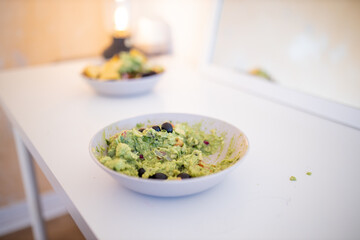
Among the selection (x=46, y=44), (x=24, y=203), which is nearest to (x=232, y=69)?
(x=46, y=44)

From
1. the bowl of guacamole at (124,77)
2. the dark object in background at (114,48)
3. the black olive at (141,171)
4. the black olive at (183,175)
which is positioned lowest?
the dark object in background at (114,48)

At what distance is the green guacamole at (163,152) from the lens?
Result: 61 centimetres

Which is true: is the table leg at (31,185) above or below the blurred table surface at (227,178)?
below

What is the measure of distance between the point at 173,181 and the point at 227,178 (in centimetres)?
17

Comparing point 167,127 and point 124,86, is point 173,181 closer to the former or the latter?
point 167,127

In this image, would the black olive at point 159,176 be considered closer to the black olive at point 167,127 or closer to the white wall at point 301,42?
the black olive at point 167,127

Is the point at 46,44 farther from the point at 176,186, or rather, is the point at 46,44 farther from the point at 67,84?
the point at 176,186

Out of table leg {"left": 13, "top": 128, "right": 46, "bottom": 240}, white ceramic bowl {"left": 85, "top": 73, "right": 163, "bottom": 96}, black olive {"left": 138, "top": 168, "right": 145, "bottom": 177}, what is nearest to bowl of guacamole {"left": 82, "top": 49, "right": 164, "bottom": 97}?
white ceramic bowl {"left": 85, "top": 73, "right": 163, "bottom": 96}

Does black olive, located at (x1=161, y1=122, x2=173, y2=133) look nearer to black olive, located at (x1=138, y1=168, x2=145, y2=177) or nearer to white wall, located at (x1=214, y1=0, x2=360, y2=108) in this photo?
black olive, located at (x1=138, y1=168, x2=145, y2=177)

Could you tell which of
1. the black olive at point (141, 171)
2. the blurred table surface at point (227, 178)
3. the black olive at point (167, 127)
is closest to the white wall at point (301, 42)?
the blurred table surface at point (227, 178)

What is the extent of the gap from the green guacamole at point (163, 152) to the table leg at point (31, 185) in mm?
706

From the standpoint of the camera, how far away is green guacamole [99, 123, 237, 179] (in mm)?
615

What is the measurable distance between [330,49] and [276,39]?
197 millimetres

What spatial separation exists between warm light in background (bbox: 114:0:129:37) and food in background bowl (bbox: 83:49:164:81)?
54cm
